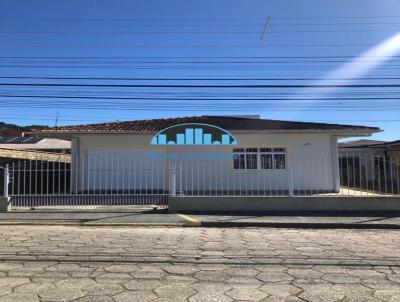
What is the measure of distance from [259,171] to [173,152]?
13.7 ft

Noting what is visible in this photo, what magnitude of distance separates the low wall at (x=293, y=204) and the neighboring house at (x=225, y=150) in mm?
5540

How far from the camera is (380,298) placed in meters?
4.54

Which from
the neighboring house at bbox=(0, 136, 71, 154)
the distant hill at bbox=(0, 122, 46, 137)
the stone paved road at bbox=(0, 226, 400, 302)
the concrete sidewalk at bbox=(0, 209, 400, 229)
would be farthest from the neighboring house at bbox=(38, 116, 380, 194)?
the distant hill at bbox=(0, 122, 46, 137)

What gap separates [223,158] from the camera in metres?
19.4

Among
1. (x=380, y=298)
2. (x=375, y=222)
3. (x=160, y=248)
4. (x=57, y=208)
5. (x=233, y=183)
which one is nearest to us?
(x=380, y=298)

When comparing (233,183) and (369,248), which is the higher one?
(233,183)

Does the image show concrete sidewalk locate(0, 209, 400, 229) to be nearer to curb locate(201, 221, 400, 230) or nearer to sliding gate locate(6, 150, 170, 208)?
curb locate(201, 221, 400, 230)

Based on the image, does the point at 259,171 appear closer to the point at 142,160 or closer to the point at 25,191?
the point at 142,160

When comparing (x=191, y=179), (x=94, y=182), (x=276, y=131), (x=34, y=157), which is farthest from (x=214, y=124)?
(x=34, y=157)

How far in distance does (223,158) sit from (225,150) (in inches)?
16.9

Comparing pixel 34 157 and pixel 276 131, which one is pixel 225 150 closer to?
pixel 276 131

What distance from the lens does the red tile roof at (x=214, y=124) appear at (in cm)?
1905

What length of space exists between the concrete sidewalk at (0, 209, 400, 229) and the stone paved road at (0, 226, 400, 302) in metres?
1.30

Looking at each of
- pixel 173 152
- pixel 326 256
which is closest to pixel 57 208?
pixel 173 152
